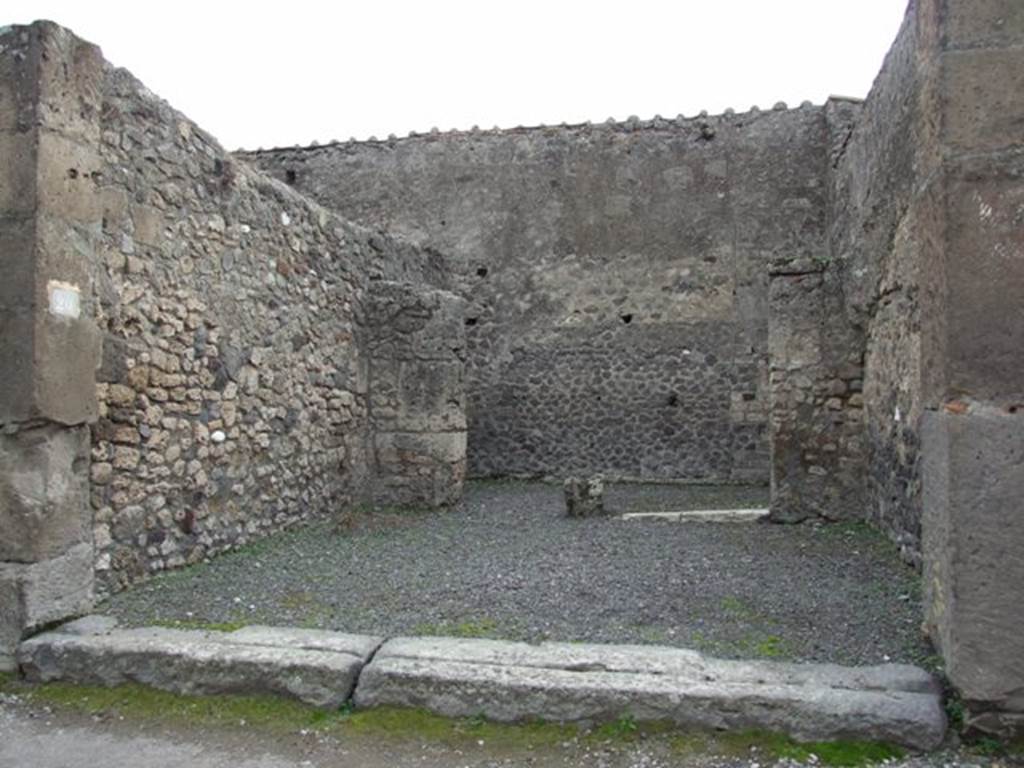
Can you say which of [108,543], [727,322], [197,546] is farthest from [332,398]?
[727,322]

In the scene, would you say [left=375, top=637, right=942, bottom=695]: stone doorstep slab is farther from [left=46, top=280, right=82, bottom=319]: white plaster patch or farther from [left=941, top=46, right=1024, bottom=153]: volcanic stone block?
[left=46, top=280, right=82, bottom=319]: white plaster patch

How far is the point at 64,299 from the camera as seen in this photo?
4.30 m

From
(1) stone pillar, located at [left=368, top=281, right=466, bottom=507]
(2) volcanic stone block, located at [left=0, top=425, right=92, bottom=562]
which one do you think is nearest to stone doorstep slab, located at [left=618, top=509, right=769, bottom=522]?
(1) stone pillar, located at [left=368, top=281, right=466, bottom=507]

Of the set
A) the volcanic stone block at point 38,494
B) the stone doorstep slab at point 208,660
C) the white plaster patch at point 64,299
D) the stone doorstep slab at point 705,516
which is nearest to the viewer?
the stone doorstep slab at point 208,660

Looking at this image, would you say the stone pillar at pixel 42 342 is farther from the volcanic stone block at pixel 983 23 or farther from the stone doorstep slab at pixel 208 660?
the volcanic stone block at pixel 983 23

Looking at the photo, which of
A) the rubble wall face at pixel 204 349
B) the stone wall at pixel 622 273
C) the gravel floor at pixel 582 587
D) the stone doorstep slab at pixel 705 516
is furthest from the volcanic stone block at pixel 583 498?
the stone wall at pixel 622 273

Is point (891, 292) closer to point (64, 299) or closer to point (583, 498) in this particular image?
Result: point (583, 498)

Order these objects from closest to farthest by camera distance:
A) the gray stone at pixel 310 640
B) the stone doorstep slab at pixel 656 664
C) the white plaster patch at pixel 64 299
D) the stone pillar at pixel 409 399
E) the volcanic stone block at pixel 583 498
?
the stone doorstep slab at pixel 656 664, the gray stone at pixel 310 640, the white plaster patch at pixel 64 299, the volcanic stone block at pixel 583 498, the stone pillar at pixel 409 399

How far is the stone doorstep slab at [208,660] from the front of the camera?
11.3ft

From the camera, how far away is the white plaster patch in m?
4.21

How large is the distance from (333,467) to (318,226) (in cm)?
233

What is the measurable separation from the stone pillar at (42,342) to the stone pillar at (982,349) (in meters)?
4.17

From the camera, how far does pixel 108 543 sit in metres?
4.72

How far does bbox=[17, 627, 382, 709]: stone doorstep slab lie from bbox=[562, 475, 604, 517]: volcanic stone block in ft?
15.5
